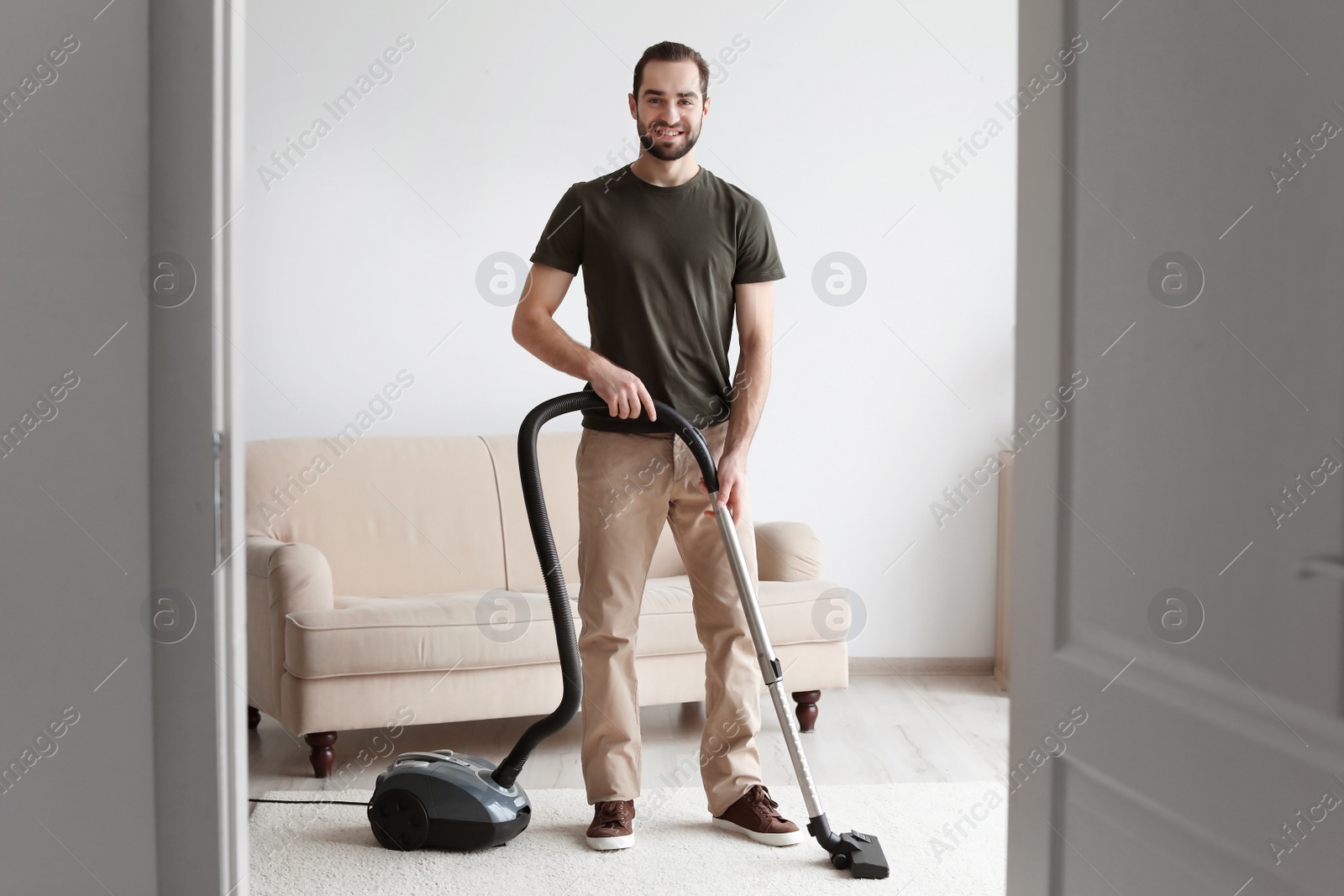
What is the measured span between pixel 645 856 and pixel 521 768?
330 mm

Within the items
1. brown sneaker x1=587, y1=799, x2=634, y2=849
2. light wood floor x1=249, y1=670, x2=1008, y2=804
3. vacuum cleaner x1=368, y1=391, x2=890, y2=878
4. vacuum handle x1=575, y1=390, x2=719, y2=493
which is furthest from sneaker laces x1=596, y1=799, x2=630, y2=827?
vacuum handle x1=575, y1=390, x2=719, y2=493

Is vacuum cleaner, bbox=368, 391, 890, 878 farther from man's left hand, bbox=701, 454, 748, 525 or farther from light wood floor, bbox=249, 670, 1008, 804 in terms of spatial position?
light wood floor, bbox=249, 670, 1008, 804

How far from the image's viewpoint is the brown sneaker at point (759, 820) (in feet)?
7.69

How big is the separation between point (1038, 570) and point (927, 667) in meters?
3.08

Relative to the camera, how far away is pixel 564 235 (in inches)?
91.6

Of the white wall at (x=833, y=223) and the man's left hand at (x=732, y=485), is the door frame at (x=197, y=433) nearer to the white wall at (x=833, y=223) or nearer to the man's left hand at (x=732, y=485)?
the man's left hand at (x=732, y=485)

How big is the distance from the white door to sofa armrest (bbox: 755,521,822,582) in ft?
7.00

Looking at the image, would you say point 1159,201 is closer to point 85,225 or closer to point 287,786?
point 85,225

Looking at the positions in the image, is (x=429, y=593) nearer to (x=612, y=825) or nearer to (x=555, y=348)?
(x=612, y=825)

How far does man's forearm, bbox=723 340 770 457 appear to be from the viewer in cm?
234

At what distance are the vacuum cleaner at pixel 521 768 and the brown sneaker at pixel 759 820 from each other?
0.23 feet

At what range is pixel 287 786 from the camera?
8.98 ft

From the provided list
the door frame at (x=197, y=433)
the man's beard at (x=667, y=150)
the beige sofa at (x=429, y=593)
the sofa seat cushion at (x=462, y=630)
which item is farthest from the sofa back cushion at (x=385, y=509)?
the door frame at (x=197, y=433)

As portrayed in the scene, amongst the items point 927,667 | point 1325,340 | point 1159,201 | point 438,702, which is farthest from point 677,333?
point 927,667
